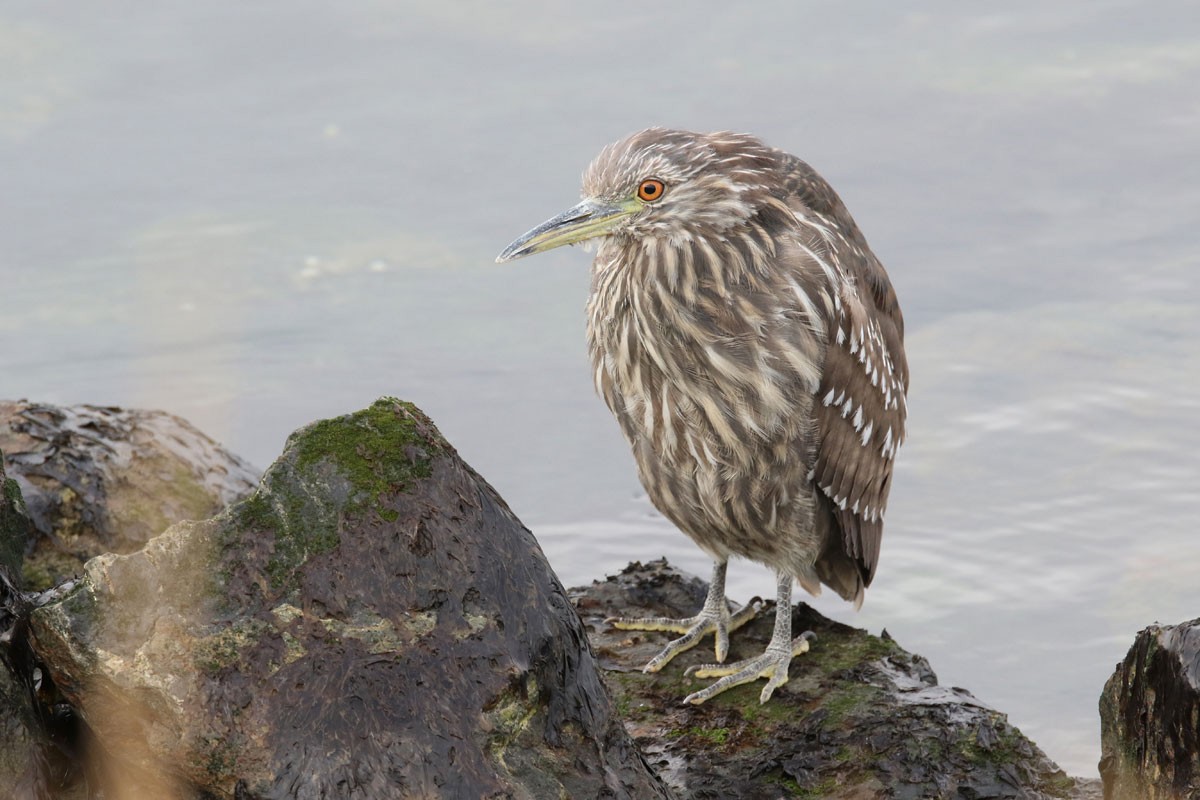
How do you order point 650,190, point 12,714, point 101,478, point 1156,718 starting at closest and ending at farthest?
point 12,714
point 1156,718
point 650,190
point 101,478

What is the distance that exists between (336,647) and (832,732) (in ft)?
7.37

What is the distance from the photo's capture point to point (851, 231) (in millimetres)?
6309

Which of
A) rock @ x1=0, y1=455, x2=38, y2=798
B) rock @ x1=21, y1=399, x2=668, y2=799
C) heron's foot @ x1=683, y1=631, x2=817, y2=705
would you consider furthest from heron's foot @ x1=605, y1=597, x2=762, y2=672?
rock @ x1=0, y1=455, x2=38, y2=798

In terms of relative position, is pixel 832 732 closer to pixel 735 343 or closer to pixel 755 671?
pixel 755 671

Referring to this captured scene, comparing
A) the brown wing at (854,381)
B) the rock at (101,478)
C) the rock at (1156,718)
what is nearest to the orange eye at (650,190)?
the brown wing at (854,381)

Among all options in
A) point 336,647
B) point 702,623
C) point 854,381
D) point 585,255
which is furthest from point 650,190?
point 585,255

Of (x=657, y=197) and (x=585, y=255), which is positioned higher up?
(x=657, y=197)

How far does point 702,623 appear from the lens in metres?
6.40

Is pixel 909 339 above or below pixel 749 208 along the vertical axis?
below

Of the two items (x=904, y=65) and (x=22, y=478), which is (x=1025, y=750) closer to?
(x=22, y=478)

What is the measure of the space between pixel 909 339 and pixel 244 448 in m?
4.30

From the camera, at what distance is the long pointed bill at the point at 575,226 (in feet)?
19.0

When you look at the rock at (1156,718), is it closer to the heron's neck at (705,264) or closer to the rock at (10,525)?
the heron's neck at (705,264)

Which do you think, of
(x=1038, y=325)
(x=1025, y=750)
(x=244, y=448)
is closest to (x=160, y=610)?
(x=1025, y=750)
